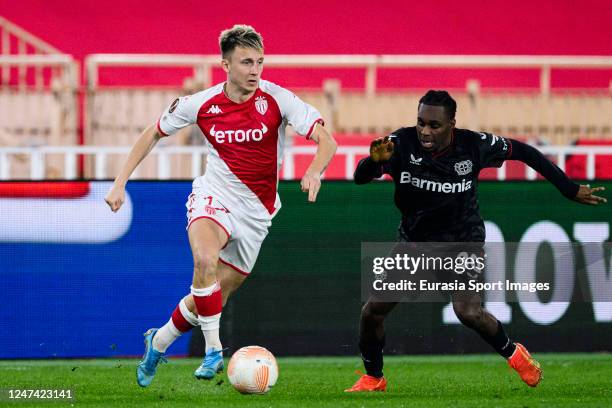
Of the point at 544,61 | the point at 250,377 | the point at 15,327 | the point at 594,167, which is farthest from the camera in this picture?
the point at 544,61

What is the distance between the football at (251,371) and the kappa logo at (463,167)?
1.67 metres

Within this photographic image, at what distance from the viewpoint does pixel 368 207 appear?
11367 millimetres

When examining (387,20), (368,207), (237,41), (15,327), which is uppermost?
(387,20)

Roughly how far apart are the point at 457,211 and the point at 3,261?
3.96 m

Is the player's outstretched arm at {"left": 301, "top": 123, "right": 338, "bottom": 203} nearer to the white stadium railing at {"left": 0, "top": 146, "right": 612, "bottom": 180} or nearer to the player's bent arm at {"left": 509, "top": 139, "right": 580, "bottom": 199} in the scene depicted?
the player's bent arm at {"left": 509, "top": 139, "right": 580, "bottom": 199}

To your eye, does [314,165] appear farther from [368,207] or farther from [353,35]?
[353,35]

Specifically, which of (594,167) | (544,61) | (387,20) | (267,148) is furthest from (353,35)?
(267,148)

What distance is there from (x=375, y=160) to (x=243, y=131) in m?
0.94

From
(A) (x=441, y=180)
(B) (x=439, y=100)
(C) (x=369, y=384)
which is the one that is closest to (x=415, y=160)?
(A) (x=441, y=180)

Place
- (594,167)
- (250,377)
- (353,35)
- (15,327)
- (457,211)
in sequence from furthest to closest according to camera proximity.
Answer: (353,35) < (594,167) < (15,327) < (457,211) < (250,377)

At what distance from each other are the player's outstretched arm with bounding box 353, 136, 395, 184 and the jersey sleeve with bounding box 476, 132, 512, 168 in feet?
2.22

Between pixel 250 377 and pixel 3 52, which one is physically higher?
pixel 3 52

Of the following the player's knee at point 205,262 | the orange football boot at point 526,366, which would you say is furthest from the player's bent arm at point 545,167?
the player's knee at point 205,262

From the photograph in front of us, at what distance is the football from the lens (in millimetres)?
8289
